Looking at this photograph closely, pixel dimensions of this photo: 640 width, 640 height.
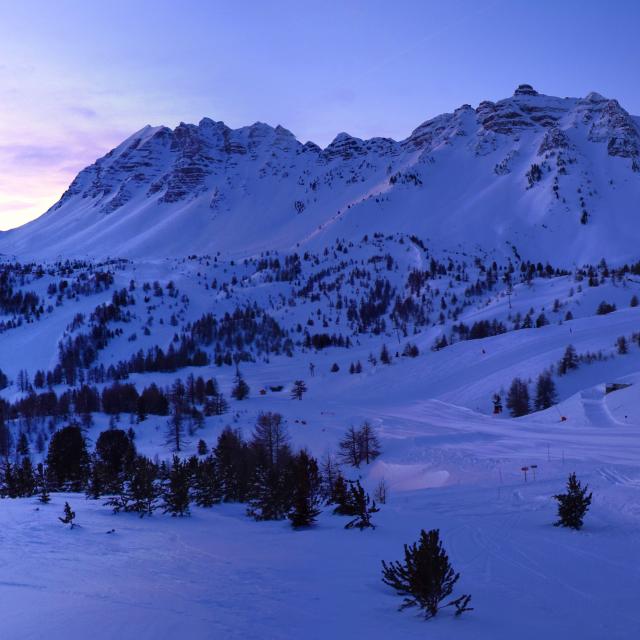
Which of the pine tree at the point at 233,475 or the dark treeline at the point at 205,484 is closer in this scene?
the dark treeline at the point at 205,484

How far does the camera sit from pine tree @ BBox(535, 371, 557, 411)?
273ft

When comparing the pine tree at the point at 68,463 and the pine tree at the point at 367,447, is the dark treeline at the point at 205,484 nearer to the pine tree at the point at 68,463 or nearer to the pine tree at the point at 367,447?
the pine tree at the point at 68,463

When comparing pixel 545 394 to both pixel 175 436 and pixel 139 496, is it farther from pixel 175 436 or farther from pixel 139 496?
pixel 139 496

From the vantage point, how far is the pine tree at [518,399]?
8300cm

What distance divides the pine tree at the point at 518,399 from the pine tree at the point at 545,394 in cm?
169

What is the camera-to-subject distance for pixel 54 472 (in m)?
55.2

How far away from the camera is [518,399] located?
8394 cm

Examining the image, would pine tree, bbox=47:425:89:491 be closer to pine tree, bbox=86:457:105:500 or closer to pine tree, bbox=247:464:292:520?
pine tree, bbox=86:457:105:500

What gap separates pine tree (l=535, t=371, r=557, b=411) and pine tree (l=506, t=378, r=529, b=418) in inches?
66.7

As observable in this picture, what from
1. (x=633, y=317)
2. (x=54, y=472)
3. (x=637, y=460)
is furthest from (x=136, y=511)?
(x=633, y=317)

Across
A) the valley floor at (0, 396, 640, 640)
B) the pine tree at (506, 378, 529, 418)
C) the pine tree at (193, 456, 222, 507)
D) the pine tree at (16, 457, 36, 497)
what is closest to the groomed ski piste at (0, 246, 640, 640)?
the valley floor at (0, 396, 640, 640)

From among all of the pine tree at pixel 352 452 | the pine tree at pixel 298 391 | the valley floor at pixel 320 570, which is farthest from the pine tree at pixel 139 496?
the pine tree at pixel 298 391

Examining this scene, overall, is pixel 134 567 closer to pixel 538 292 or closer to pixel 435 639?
pixel 435 639

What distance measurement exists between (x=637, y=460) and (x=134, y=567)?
3835 cm
